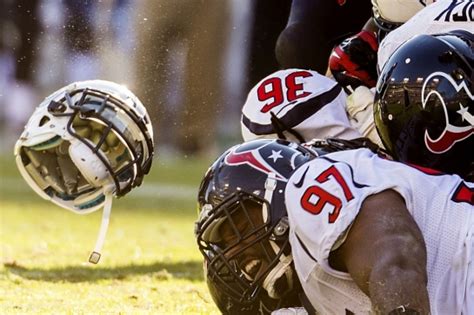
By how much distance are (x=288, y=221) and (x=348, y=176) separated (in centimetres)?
25

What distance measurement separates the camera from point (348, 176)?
228 centimetres

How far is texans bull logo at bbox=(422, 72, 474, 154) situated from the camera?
2725 mm

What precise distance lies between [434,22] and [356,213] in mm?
1042

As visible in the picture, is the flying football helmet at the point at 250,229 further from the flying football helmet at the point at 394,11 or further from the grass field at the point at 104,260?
the flying football helmet at the point at 394,11

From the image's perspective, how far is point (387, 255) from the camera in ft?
6.84

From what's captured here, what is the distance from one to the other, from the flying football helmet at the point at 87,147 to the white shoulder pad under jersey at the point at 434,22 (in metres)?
0.77

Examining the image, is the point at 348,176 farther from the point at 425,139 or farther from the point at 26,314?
the point at 26,314

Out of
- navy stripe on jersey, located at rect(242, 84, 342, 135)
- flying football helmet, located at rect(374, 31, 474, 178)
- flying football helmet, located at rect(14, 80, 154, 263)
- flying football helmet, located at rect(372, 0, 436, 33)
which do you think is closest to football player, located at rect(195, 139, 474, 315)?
flying football helmet, located at rect(374, 31, 474, 178)

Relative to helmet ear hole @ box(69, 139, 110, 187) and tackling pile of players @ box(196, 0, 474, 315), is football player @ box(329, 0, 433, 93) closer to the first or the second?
tackling pile of players @ box(196, 0, 474, 315)

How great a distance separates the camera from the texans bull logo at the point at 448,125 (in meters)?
2.72

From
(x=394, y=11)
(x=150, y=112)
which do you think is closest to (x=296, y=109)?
(x=394, y=11)

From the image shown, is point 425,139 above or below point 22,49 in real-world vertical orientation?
Answer: above

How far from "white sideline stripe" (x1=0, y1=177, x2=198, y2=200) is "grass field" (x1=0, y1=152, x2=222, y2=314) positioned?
0.47 feet

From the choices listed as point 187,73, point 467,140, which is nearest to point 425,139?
point 467,140
